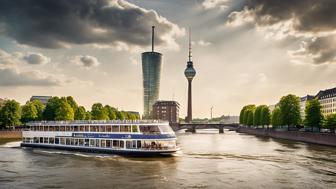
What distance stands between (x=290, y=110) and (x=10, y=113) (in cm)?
9852

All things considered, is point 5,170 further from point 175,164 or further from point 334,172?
point 334,172

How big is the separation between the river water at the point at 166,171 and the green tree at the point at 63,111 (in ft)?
194

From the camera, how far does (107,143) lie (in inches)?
2714

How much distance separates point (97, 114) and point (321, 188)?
118815 mm

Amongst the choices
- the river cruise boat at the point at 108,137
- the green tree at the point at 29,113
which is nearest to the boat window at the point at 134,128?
the river cruise boat at the point at 108,137

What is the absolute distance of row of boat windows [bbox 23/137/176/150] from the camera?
63.7 m

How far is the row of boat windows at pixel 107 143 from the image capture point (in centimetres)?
6372

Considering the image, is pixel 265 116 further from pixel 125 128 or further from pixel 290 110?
pixel 125 128

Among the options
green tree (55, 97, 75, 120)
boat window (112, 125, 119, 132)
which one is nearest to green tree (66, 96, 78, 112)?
green tree (55, 97, 75, 120)

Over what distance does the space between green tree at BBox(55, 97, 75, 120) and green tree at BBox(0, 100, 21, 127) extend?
1592 cm

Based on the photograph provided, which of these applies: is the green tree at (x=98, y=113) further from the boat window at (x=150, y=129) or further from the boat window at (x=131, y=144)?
the boat window at (x=150, y=129)

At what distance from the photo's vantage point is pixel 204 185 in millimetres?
42125

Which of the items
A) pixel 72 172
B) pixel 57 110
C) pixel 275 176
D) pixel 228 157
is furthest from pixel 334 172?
Result: pixel 57 110

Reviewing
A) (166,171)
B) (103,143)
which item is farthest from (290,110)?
(166,171)
